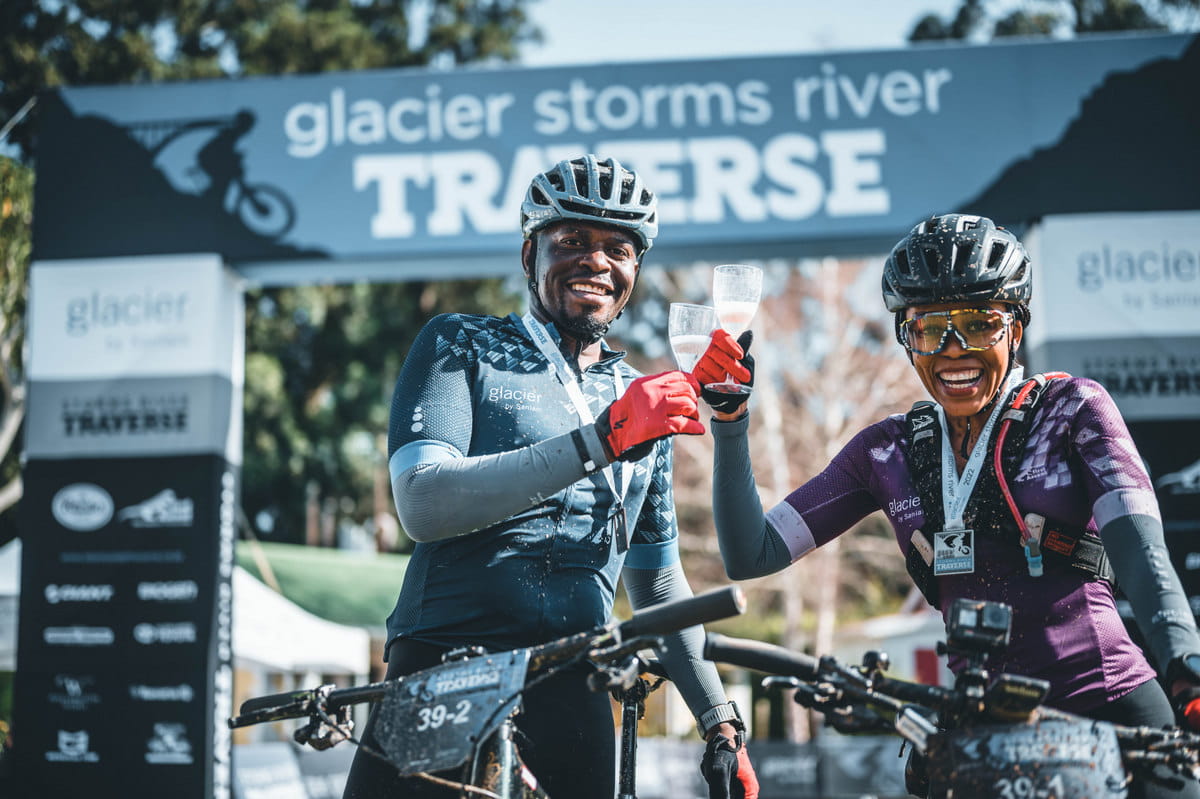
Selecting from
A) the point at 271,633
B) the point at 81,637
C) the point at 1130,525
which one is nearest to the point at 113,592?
the point at 81,637

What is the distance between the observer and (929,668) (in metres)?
13.6

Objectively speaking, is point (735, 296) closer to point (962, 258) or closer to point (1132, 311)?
point (962, 258)

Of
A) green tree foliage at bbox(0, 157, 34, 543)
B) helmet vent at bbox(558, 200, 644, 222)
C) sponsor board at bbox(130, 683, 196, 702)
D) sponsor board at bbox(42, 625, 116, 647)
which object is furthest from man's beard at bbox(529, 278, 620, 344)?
green tree foliage at bbox(0, 157, 34, 543)

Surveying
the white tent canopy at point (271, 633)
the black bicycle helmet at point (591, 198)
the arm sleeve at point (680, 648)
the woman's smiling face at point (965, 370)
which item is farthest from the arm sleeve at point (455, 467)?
the white tent canopy at point (271, 633)

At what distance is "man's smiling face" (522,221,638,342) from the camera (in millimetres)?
3082

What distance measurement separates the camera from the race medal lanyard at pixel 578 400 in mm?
2947

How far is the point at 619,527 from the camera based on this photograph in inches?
116

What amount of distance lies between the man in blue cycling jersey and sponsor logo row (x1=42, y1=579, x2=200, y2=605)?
562 centimetres

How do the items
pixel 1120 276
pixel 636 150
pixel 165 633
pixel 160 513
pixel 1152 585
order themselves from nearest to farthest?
1. pixel 1152 585
2. pixel 1120 276
3. pixel 165 633
4. pixel 160 513
5. pixel 636 150

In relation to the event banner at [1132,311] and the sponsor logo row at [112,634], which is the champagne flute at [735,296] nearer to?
the event banner at [1132,311]

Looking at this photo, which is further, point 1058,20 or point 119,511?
point 1058,20

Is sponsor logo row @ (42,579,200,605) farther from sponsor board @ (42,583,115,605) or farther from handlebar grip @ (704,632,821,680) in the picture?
handlebar grip @ (704,632,821,680)

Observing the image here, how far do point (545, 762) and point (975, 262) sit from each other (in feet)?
4.95

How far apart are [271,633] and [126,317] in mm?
3977
